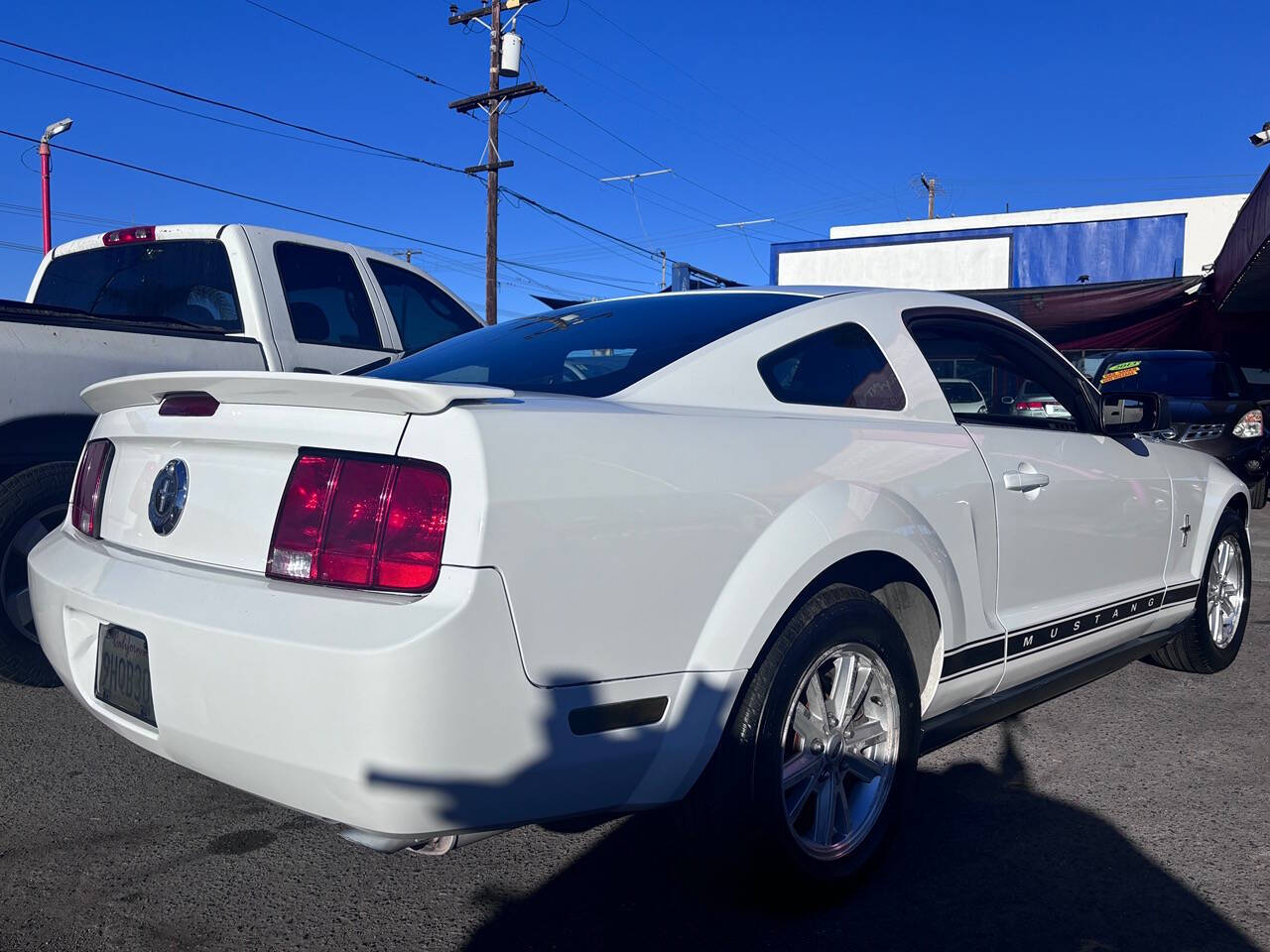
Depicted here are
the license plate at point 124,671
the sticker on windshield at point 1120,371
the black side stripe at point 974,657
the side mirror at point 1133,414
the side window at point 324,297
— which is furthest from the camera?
the sticker on windshield at point 1120,371

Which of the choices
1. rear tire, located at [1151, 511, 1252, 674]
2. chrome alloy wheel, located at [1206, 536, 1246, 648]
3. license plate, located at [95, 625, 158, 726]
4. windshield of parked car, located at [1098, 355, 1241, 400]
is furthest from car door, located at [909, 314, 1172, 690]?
windshield of parked car, located at [1098, 355, 1241, 400]

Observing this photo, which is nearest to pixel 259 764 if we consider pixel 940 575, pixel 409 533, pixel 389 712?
pixel 389 712

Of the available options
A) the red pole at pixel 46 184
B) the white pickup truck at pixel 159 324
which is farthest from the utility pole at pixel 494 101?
the white pickup truck at pixel 159 324

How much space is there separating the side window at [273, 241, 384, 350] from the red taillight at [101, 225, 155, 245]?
68 centimetres

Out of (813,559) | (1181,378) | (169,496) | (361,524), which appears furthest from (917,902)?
(1181,378)

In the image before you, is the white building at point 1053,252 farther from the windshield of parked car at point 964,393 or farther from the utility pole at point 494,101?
the windshield of parked car at point 964,393

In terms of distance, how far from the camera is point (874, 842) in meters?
2.70

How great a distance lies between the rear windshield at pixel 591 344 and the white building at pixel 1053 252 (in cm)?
2511

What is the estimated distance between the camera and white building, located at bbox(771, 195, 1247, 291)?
2758cm

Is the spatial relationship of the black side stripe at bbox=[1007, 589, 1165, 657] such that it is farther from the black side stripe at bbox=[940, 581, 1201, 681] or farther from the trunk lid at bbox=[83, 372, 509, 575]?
the trunk lid at bbox=[83, 372, 509, 575]

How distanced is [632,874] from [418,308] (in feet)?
14.2

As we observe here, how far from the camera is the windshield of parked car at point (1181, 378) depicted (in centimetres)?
1130

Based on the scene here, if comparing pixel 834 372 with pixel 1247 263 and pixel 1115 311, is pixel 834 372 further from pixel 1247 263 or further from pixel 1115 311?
pixel 1115 311

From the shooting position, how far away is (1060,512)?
340 centimetres
